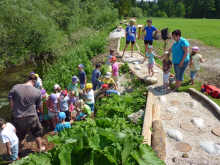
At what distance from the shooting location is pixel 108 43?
15.4 metres

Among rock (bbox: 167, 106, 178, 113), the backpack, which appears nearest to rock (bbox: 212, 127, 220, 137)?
rock (bbox: 167, 106, 178, 113)

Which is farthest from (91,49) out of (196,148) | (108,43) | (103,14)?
(103,14)

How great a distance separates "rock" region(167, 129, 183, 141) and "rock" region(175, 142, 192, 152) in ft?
0.50

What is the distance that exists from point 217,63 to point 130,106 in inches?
228

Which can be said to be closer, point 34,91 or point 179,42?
point 34,91

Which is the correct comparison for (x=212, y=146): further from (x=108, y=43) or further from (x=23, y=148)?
(x=108, y=43)

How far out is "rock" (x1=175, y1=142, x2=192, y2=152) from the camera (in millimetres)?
3995

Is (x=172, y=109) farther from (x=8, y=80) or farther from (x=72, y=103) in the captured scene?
(x=8, y=80)

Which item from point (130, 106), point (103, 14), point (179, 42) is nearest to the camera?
point (130, 106)

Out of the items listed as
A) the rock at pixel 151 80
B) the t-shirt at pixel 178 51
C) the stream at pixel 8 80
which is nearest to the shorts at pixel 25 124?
the rock at pixel 151 80

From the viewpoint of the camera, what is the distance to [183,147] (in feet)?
13.3

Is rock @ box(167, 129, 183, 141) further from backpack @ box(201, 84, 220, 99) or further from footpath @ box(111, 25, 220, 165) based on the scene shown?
backpack @ box(201, 84, 220, 99)

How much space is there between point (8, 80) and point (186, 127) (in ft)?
50.7

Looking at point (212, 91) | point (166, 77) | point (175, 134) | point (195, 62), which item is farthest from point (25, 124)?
point (195, 62)
